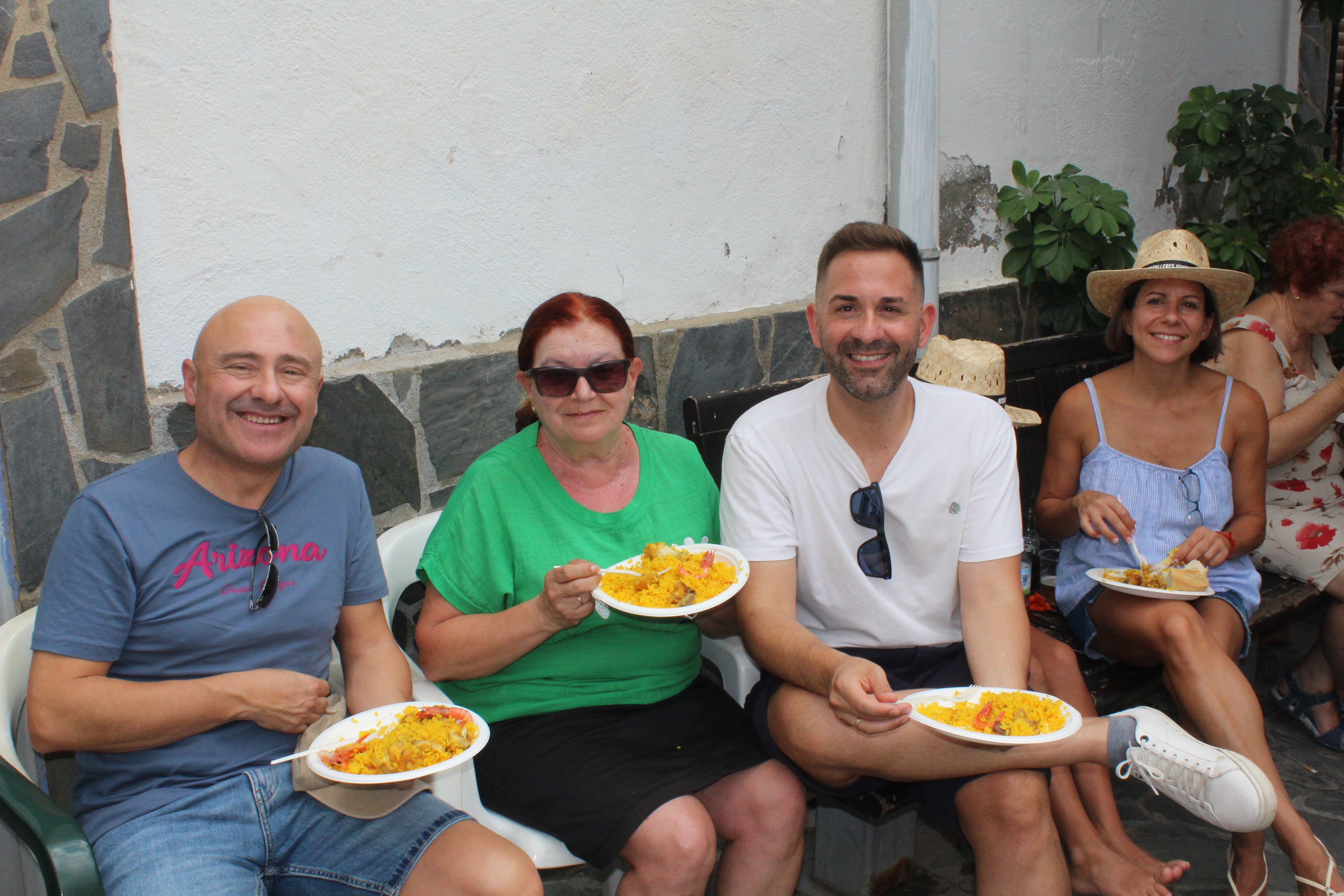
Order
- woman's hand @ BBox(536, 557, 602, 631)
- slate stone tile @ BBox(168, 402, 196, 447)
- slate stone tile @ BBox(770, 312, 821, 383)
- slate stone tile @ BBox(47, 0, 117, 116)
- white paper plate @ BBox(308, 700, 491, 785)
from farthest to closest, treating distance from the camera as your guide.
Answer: slate stone tile @ BBox(770, 312, 821, 383) → slate stone tile @ BBox(168, 402, 196, 447) → slate stone tile @ BBox(47, 0, 117, 116) → woman's hand @ BBox(536, 557, 602, 631) → white paper plate @ BBox(308, 700, 491, 785)

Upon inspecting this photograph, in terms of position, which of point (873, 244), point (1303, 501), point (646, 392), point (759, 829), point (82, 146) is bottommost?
point (759, 829)

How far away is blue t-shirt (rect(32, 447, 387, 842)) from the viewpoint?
187 cm

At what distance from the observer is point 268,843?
6.45 ft

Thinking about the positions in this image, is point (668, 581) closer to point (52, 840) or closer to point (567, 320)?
point (567, 320)

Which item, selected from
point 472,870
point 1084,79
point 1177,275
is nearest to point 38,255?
point 472,870

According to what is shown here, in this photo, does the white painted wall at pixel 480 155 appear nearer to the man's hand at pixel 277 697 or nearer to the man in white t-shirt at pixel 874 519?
the man's hand at pixel 277 697

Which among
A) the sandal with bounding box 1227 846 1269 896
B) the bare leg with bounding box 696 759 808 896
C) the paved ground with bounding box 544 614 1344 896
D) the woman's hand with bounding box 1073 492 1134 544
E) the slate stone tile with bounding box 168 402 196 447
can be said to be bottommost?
the paved ground with bounding box 544 614 1344 896

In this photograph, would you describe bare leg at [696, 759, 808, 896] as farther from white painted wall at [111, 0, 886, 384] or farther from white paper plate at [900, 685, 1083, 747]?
white painted wall at [111, 0, 886, 384]

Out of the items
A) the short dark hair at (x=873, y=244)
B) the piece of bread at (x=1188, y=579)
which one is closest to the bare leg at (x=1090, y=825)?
the piece of bread at (x=1188, y=579)

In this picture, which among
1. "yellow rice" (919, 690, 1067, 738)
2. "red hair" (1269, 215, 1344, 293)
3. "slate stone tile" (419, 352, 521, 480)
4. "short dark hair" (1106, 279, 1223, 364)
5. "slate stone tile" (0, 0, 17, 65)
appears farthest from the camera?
"red hair" (1269, 215, 1344, 293)

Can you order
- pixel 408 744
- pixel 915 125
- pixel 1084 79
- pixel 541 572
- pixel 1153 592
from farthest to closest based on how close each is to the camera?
1. pixel 1084 79
2. pixel 915 125
3. pixel 1153 592
4. pixel 541 572
5. pixel 408 744

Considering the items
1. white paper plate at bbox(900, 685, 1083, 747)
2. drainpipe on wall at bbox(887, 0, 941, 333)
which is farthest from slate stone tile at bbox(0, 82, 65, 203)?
drainpipe on wall at bbox(887, 0, 941, 333)

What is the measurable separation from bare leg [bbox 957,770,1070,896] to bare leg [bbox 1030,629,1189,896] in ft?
1.32

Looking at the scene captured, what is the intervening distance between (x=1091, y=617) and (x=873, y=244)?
4.54ft
